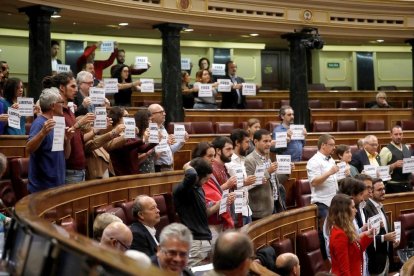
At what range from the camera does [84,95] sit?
18.9 ft

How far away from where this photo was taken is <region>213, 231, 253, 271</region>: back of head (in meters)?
2.57

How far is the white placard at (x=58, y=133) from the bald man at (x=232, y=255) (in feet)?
6.48

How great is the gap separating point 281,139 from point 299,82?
4.49m

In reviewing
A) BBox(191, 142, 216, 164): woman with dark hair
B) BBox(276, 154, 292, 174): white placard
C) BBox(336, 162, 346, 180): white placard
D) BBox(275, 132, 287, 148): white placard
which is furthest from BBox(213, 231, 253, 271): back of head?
BBox(275, 132, 287, 148): white placard

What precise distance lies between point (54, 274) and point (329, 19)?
1051 cm

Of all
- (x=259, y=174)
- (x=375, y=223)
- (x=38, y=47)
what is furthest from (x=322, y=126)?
(x=375, y=223)

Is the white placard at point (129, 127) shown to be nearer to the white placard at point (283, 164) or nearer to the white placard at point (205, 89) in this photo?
the white placard at point (283, 164)

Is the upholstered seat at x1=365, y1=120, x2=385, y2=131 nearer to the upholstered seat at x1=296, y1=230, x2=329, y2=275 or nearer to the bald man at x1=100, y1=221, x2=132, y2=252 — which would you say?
the upholstered seat at x1=296, y1=230, x2=329, y2=275

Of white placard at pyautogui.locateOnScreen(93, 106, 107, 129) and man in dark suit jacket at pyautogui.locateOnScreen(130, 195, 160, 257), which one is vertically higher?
white placard at pyautogui.locateOnScreen(93, 106, 107, 129)

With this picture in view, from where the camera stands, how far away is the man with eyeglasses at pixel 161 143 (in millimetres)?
5996

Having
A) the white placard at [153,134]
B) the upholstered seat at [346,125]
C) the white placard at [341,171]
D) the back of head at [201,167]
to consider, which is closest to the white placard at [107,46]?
the white placard at [153,134]

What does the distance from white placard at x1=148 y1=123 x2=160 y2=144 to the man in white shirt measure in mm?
599

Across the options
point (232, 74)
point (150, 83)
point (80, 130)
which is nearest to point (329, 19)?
point (232, 74)

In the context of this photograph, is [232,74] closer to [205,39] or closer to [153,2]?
[153,2]
